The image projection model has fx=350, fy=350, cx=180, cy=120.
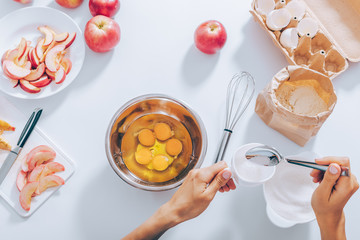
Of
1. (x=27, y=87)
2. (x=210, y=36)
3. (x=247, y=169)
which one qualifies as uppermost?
(x=27, y=87)

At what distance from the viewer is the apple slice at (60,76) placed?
0.90 metres

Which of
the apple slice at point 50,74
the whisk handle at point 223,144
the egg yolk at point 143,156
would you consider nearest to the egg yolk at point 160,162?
the egg yolk at point 143,156

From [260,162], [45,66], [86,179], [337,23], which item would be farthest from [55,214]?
[337,23]

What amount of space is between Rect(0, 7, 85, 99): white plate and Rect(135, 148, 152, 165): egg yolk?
10.2 inches

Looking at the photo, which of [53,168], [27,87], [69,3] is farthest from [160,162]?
[69,3]

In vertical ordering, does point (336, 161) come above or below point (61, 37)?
below

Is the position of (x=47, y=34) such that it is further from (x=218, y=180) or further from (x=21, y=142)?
(x=218, y=180)

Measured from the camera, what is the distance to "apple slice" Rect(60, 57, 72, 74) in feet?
3.00

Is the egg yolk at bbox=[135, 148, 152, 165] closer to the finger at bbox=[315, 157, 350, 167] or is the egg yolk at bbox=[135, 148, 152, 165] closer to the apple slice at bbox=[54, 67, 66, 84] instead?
the apple slice at bbox=[54, 67, 66, 84]

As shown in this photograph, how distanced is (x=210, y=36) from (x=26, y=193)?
608 mm

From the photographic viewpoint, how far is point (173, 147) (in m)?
0.88

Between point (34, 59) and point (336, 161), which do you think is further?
point (34, 59)

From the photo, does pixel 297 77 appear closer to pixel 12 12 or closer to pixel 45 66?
pixel 45 66

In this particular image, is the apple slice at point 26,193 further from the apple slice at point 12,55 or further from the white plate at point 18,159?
the apple slice at point 12,55
